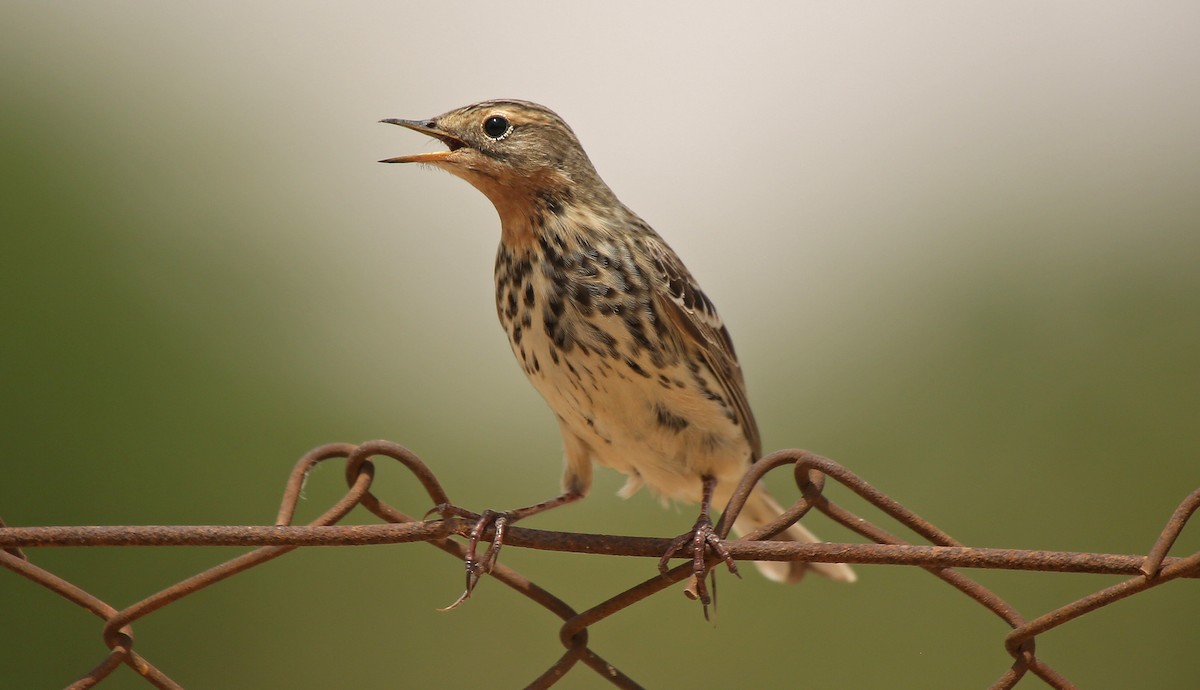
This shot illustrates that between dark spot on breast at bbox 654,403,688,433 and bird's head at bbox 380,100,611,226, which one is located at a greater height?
bird's head at bbox 380,100,611,226

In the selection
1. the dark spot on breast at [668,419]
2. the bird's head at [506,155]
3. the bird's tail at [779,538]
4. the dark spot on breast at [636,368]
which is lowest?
the bird's tail at [779,538]

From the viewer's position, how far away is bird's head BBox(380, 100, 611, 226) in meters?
4.49

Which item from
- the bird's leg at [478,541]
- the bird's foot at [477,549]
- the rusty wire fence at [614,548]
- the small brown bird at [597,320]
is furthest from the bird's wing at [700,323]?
the rusty wire fence at [614,548]

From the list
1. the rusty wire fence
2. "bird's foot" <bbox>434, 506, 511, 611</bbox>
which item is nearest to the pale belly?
"bird's foot" <bbox>434, 506, 511, 611</bbox>

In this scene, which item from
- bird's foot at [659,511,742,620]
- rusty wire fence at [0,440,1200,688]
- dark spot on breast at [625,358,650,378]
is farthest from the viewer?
dark spot on breast at [625,358,650,378]

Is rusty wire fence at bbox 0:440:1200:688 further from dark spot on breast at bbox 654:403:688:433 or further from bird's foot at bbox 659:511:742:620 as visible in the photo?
dark spot on breast at bbox 654:403:688:433

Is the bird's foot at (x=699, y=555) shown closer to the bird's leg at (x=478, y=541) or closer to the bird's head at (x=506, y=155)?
the bird's leg at (x=478, y=541)

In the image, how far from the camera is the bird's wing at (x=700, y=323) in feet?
14.4

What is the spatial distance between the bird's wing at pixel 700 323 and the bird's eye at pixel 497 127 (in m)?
0.66

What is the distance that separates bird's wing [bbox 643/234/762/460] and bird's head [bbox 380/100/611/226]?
0.41 metres

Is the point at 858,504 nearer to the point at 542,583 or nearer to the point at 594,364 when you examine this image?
the point at 542,583

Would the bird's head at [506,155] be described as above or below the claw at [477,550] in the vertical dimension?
above

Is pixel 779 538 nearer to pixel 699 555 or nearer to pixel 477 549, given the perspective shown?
pixel 477 549

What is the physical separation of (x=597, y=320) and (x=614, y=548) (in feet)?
5.14
